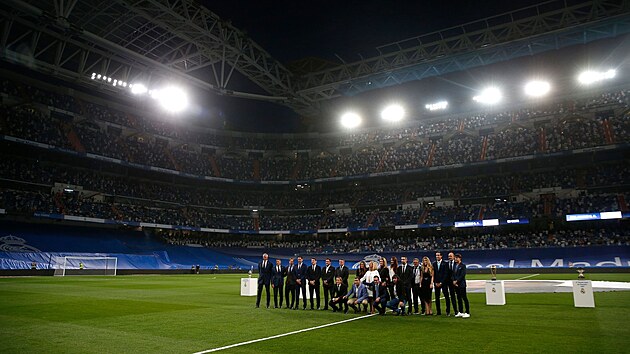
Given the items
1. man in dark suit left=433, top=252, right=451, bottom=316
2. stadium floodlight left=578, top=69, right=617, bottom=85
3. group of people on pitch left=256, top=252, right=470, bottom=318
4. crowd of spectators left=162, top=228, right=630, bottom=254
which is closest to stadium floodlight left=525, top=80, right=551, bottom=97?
stadium floodlight left=578, top=69, right=617, bottom=85

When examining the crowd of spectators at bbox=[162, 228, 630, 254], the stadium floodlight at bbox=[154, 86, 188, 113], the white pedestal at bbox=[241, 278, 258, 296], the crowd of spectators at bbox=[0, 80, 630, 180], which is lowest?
the white pedestal at bbox=[241, 278, 258, 296]

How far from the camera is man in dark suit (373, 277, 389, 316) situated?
13.6 m

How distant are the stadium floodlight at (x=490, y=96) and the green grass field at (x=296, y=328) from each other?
140ft

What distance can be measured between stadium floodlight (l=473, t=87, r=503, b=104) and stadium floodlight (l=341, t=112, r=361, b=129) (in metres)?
17.6

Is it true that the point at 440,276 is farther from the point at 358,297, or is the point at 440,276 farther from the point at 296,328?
the point at 296,328

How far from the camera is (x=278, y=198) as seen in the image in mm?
69000

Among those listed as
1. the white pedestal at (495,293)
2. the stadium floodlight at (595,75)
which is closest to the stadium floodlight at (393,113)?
the stadium floodlight at (595,75)

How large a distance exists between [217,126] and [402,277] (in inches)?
2386

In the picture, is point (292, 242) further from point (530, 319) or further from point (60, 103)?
point (530, 319)

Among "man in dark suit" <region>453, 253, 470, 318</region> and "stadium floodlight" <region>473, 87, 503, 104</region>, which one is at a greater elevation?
"stadium floodlight" <region>473, 87, 503, 104</region>

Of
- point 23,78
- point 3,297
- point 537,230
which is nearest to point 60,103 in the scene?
point 23,78

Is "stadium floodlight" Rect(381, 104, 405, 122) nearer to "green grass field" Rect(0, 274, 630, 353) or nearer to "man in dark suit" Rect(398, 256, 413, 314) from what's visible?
"green grass field" Rect(0, 274, 630, 353)

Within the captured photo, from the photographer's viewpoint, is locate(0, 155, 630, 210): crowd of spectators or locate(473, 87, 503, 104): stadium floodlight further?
locate(473, 87, 503, 104): stadium floodlight

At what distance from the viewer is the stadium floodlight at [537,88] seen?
52375mm
